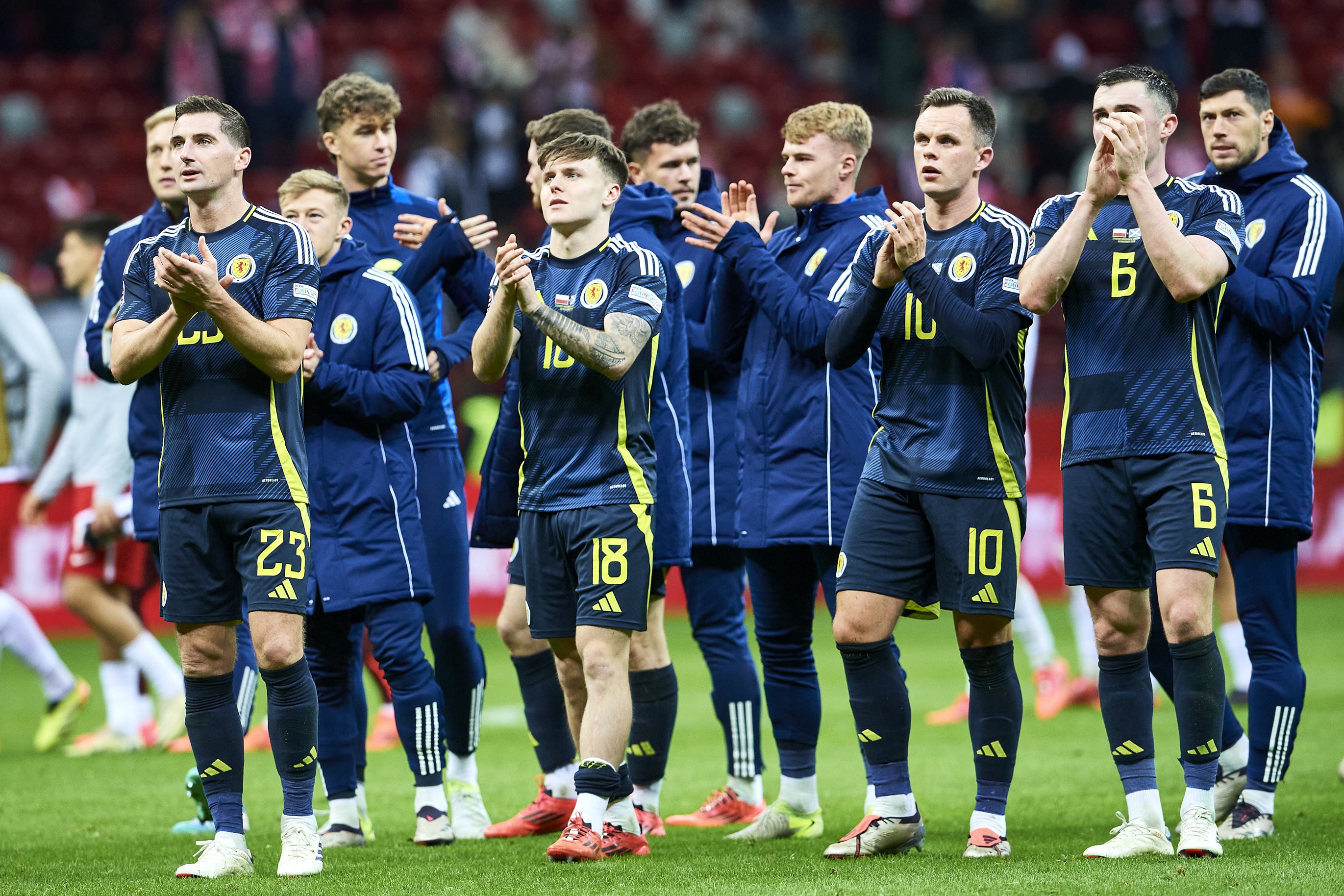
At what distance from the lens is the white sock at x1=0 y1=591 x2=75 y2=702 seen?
8484mm

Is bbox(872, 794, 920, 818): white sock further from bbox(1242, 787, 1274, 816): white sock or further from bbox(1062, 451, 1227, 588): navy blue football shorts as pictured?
bbox(1242, 787, 1274, 816): white sock

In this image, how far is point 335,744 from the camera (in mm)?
5676

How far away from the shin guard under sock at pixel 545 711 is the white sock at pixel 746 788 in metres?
0.64

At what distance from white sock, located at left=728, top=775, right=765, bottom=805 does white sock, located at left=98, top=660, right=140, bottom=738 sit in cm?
367

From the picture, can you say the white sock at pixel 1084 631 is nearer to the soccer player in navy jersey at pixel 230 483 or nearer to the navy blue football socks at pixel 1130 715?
the navy blue football socks at pixel 1130 715

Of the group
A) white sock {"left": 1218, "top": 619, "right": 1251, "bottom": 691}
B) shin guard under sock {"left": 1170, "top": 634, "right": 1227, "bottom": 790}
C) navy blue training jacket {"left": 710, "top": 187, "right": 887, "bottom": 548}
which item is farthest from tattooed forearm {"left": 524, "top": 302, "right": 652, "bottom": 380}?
white sock {"left": 1218, "top": 619, "right": 1251, "bottom": 691}

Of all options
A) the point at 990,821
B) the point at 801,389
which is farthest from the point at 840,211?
the point at 990,821

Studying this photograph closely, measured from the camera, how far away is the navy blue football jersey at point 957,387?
16.5 ft

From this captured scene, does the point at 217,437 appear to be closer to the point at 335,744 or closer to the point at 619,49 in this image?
the point at 335,744

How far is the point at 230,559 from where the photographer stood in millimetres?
4996

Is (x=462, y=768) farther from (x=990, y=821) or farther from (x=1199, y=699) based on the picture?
(x=1199, y=699)

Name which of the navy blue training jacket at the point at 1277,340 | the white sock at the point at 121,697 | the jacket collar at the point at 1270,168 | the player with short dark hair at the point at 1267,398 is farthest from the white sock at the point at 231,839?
the jacket collar at the point at 1270,168

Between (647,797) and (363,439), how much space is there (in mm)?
1646

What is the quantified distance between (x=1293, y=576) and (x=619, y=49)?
49.0 ft
